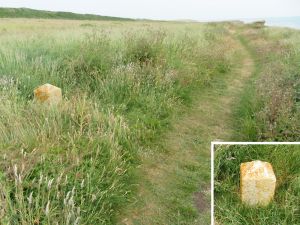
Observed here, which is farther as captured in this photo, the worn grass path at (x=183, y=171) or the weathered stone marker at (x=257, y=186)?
the worn grass path at (x=183, y=171)

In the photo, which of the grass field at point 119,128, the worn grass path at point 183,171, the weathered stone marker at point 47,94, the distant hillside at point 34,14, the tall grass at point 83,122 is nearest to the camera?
the tall grass at point 83,122

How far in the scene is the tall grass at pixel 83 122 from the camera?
3262 millimetres

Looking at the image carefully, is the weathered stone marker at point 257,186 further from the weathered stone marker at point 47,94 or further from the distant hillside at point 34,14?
the distant hillside at point 34,14

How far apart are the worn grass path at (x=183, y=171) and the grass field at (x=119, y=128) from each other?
14 mm

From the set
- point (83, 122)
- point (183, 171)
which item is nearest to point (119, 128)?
point (83, 122)

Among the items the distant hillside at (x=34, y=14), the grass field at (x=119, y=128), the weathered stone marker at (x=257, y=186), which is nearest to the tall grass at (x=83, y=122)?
the grass field at (x=119, y=128)

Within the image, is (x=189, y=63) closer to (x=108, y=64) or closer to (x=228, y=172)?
(x=108, y=64)

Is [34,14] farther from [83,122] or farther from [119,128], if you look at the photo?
[119,128]

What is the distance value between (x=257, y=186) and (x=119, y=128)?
1.95m

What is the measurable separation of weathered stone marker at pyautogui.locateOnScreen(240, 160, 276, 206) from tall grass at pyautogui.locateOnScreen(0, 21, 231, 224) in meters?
1.26

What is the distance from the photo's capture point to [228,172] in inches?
146

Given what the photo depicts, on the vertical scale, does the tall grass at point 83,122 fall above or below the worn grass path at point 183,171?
above

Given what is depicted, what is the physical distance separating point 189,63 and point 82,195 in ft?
21.1

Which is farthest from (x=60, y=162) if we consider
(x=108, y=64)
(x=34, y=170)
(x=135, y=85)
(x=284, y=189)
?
(x=108, y=64)
